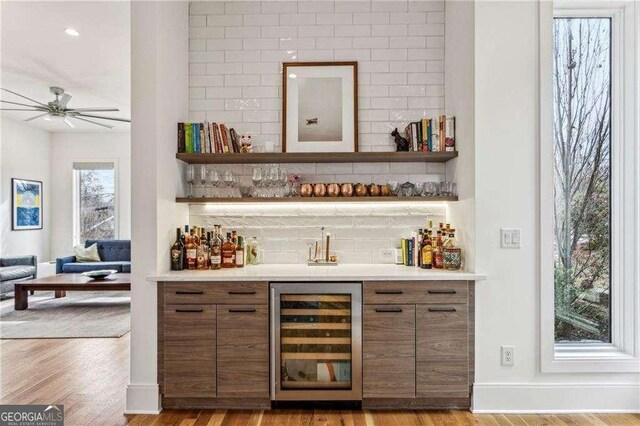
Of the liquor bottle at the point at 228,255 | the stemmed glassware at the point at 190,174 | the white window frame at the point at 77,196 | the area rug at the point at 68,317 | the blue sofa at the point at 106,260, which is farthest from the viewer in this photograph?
the white window frame at the point at 77,196

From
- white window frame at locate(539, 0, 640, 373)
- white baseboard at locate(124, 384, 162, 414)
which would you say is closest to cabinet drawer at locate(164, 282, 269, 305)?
white baseboard at locate(124, 384, 162, 414)

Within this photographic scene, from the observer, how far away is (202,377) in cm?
270

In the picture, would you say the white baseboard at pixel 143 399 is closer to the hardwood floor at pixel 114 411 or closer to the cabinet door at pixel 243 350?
the hardwood floor at pixel 114 411

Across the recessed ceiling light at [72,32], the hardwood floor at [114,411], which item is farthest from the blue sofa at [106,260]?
the recessed ceiling light at [72,32]

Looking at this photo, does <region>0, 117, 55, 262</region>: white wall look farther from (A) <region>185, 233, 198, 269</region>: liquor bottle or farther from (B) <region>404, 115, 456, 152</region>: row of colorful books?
(B) <region>404, 115, 456, 152</region>: row of colorful books

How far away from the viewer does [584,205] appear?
9.42ft

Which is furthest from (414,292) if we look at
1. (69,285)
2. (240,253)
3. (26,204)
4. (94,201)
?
(26,204)

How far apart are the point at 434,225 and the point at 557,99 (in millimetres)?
1277

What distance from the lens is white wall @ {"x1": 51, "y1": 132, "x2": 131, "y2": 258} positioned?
7641mm

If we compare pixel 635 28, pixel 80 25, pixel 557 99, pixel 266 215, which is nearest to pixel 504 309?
pixel 557 99

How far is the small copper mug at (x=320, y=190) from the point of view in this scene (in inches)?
122

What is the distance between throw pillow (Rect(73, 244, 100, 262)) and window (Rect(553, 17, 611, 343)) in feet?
22.2

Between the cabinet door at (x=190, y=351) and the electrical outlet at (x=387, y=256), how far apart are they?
141cm

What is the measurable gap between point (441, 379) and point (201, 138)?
2.45 metres
